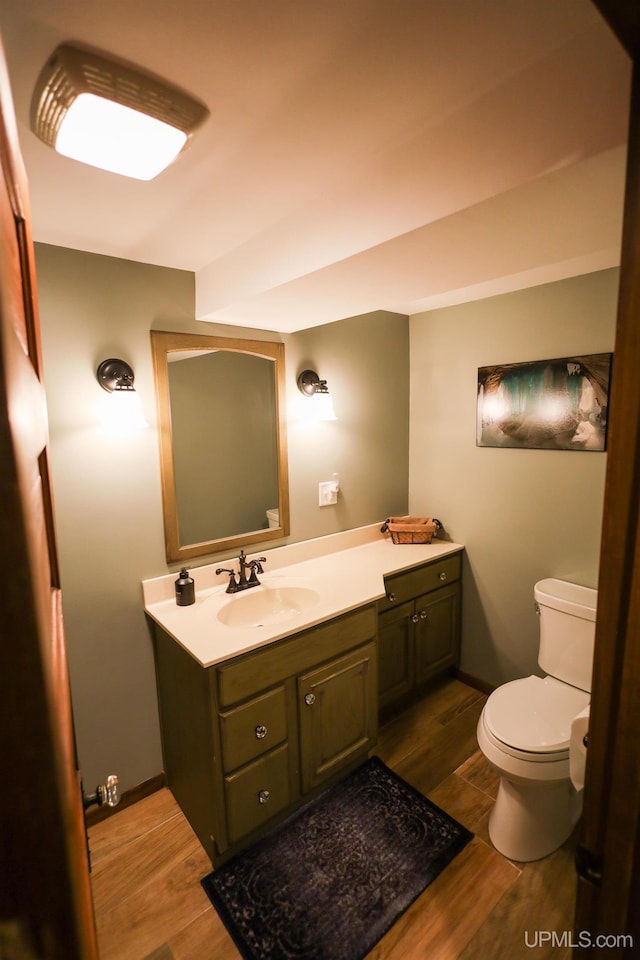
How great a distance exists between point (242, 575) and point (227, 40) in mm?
1752

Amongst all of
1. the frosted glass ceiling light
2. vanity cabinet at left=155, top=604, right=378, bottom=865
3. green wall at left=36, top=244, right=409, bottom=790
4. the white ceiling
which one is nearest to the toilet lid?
vanity cabinet at left=155, top=604, right=378, bottom=865

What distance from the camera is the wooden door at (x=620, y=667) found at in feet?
1.77

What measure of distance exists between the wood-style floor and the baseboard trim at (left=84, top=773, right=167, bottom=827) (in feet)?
0.08

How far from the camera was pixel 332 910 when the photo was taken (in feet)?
4.75

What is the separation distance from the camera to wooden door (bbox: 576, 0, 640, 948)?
0.54 metres

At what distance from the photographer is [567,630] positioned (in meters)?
1.96

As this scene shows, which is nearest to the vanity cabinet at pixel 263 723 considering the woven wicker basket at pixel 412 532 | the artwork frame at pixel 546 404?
the woven wicker basket at pixel 412 532

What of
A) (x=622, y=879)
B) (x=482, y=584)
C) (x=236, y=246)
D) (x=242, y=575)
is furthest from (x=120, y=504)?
(x=482, y=584)

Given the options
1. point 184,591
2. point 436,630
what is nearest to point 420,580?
→ point 436,630

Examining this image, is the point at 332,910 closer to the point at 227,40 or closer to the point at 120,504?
the point at 120,504

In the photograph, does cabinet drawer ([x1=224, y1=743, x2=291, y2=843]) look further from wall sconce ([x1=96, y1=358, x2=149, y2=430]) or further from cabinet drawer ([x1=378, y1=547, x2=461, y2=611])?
wall sconce ([x1=96, y1=358, x2=149, y2=430])

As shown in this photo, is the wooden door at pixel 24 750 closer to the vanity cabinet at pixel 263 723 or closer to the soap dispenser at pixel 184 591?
the vanity cabinet at pixel 263 723

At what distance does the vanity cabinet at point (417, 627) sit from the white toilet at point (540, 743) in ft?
1.80

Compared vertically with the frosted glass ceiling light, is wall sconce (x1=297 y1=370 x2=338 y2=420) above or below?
below
